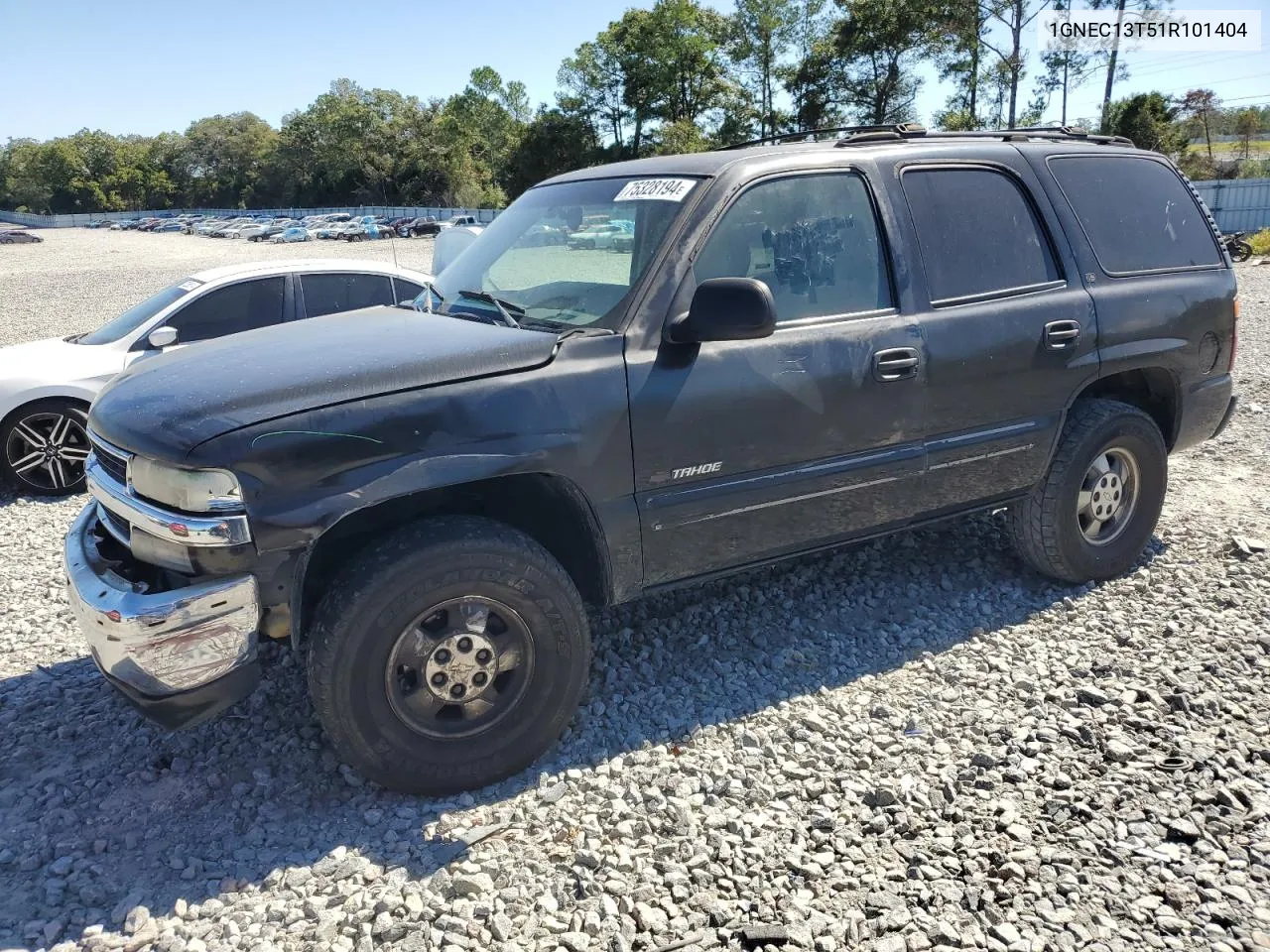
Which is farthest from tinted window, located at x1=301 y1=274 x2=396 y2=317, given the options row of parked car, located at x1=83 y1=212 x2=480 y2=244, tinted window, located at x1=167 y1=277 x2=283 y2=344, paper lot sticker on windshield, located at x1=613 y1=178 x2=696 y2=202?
row of parked car, located at x1=83 y1=212 x2=480 y2=244

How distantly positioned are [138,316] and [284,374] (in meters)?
5.00

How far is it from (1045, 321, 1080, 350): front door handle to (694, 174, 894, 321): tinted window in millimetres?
873

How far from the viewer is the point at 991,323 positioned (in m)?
3.98

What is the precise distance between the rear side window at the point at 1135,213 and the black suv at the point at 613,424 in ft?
0.07

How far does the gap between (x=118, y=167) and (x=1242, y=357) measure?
5125 inches

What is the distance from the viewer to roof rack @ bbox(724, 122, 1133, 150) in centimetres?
416

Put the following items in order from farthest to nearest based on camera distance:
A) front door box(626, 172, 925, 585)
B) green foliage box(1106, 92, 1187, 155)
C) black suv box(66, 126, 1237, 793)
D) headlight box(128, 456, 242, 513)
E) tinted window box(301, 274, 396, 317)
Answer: green foliage box(1106, 92, 1187, 155)
tinted window box(301, 274, 396, 317)
front door box(626, 172, 925, 585)
black suv box(66, 126, 1237, 793)
headlight box(128, 456, 242, 513)

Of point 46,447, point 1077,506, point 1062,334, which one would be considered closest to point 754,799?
point 1077,506

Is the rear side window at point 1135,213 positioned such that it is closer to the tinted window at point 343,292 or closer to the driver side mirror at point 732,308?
the driver side mirror at point 732,308

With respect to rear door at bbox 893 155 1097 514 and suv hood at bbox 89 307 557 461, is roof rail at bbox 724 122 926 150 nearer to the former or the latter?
rear door at bbox 893 155 1097 514

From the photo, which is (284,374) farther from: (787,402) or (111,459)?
(787,402)

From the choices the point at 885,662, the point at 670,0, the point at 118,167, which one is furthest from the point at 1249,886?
the point at 118,167

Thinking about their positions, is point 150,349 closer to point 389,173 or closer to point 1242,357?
point 1242,357

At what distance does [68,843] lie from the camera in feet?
9.88
